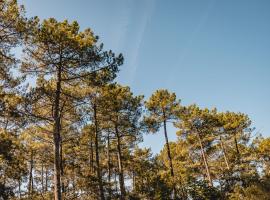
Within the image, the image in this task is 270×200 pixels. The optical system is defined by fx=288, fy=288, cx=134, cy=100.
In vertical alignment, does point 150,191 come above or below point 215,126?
below

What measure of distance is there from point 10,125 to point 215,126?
22.1 m

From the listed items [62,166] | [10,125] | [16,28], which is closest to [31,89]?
[16,28]

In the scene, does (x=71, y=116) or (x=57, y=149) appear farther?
(x=71, y=116)

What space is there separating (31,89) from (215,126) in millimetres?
22917

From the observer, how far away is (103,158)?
3350cm

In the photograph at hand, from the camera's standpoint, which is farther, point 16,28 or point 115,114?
point 115,114

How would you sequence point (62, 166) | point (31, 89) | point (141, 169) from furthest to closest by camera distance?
point (141, 169) < point (62, 166) < point (31, 89)

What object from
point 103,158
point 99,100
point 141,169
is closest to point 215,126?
point 141,169

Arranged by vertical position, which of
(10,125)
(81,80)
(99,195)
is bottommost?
(99,195)

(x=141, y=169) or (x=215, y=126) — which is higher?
(x=215, y=126)

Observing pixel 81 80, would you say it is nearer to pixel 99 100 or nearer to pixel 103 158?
pixel 99 100

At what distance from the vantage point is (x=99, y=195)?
18859 millimetres

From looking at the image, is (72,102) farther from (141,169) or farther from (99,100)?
(141,169)

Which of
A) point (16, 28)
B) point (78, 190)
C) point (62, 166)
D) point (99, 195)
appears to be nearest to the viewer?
point (16, 28)
